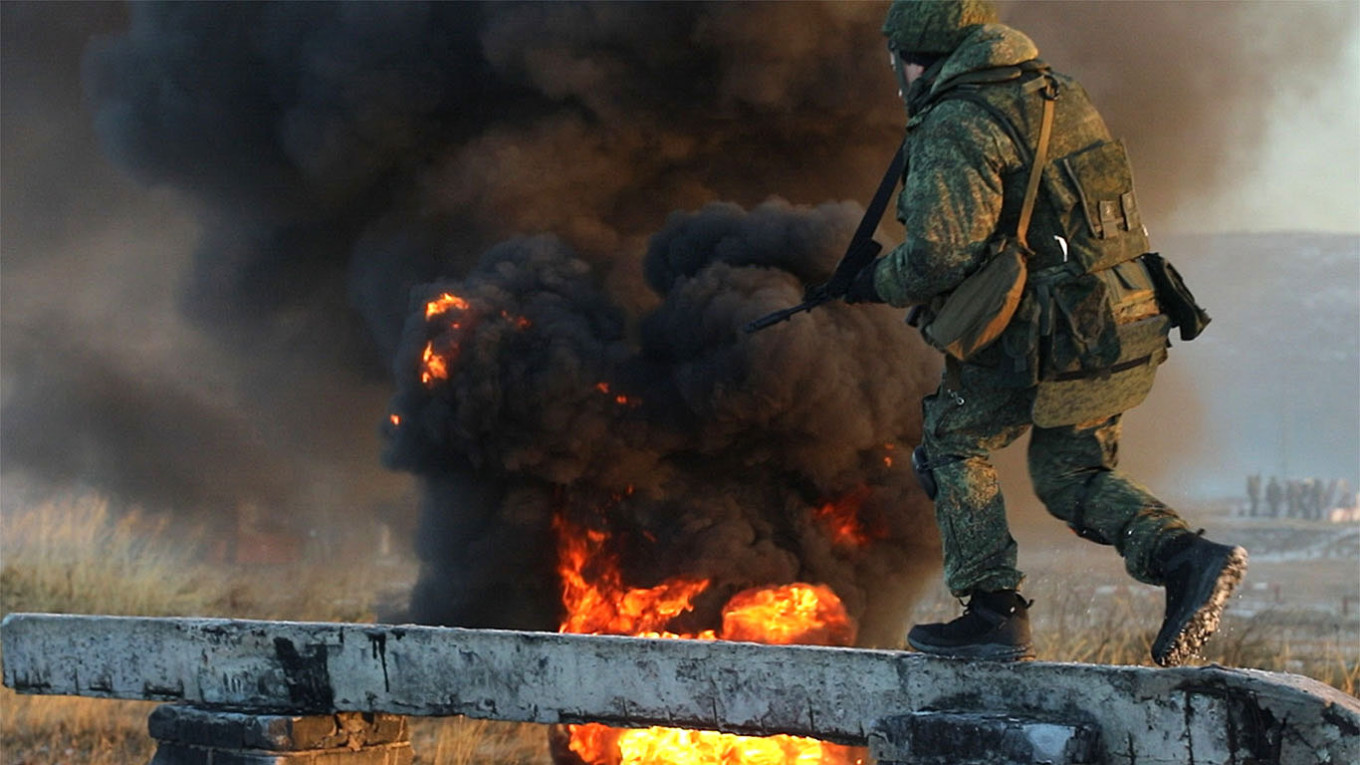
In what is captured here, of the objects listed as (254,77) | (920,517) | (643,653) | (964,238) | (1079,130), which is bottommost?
(643,653)

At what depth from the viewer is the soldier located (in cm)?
468

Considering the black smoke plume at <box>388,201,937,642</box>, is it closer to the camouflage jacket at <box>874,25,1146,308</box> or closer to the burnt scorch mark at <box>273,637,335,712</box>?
the burnt scorch mark at <box>273,637,335,712</box>

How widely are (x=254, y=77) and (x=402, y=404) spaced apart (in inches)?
166

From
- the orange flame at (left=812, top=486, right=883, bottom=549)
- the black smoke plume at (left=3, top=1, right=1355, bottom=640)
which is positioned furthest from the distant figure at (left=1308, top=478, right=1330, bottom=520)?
the orange flame at (left=812, top=486, right=883, bottom=549)

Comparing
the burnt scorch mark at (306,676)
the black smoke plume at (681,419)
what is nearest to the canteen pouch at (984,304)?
the burnt scorch mark at (306,676)

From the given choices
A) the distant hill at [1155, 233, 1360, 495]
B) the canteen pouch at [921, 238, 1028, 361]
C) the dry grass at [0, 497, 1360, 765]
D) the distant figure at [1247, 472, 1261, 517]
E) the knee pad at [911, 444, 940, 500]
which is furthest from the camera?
the distant hill at [1155, 233, 1360, 495]

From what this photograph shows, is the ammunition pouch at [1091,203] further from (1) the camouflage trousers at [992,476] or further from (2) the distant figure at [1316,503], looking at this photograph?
(2) the distant figure at [1316,503]

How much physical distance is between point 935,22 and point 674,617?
5805 mm

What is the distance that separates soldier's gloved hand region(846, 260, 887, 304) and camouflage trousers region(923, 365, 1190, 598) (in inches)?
13.8

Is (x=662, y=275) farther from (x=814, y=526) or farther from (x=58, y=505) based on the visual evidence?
(x=58, y=505)

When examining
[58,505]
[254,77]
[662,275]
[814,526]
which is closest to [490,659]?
[814,526]

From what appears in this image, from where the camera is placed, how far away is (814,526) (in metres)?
10.6

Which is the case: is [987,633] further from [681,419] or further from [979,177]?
[681,419]

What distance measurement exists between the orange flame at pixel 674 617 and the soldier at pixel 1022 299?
366cm
